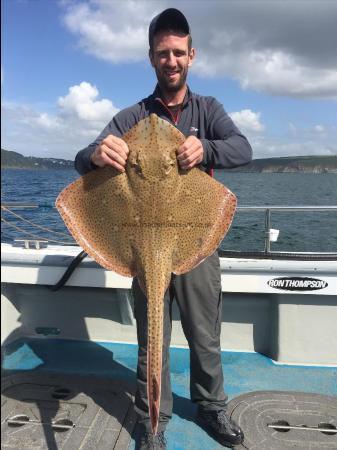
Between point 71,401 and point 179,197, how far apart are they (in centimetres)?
256

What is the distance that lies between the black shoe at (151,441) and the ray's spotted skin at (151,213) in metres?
1.30

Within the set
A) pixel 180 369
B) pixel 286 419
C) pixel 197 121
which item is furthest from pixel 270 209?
pixel 286 419

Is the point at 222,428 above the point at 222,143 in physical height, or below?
below

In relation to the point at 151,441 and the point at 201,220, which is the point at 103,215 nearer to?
the point at 201,220

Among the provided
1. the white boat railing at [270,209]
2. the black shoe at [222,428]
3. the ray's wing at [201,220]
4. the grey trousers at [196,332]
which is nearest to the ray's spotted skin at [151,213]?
the ray's wing at [201,220]

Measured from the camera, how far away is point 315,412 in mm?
3830

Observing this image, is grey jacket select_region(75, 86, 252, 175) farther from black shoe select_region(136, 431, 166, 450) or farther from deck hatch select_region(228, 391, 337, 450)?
deck hatch select_region(228, 391, 337, 450)

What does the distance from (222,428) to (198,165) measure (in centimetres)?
225

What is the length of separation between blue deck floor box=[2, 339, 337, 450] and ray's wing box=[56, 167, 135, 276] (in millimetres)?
1747

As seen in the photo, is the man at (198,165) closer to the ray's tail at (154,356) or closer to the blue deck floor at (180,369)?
the blue deck floor at (180,369)

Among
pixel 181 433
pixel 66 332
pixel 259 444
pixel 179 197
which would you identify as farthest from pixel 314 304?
pixel 66 332

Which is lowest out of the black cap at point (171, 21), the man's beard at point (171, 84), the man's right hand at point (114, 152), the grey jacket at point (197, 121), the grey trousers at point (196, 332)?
the grey trousers at point (196, 332)

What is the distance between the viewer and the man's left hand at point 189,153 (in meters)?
2.41

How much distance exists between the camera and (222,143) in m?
2.85
